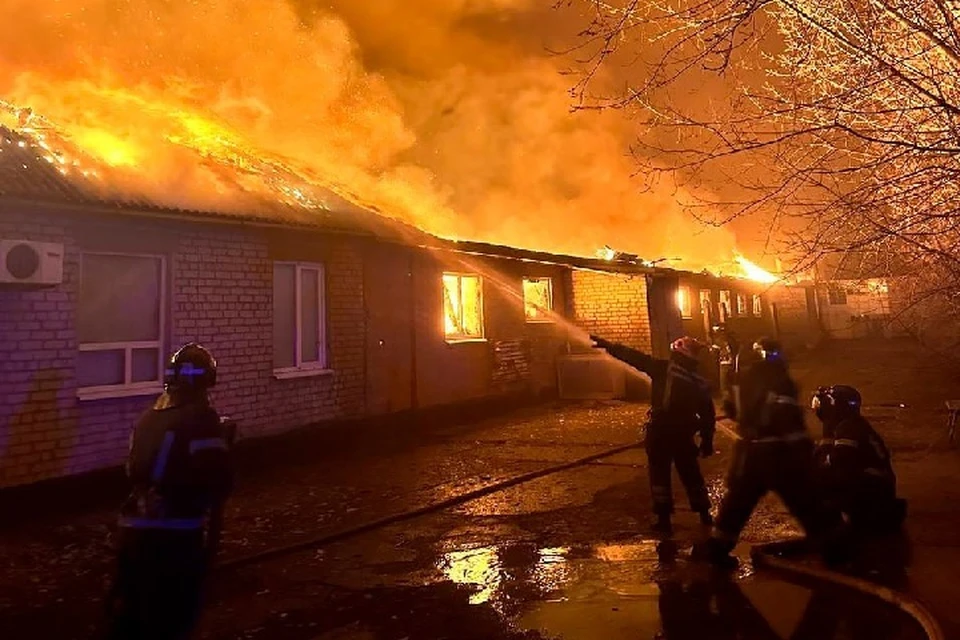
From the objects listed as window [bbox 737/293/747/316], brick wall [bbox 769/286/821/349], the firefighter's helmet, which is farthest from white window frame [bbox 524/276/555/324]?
brick wall [bbox 769/286/821/349]

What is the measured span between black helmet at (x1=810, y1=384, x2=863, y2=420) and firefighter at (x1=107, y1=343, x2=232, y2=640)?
15.8 feet

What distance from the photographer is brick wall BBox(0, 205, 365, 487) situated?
7047 millimetres

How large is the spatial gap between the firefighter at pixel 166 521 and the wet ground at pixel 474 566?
2.87 ft

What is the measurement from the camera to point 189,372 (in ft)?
11.0

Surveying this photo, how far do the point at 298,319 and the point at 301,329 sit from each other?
0.17m

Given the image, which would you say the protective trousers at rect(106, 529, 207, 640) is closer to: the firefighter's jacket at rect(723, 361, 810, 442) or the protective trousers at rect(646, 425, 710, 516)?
the firefighter's jacket at rect(723, 361, 810, 442)

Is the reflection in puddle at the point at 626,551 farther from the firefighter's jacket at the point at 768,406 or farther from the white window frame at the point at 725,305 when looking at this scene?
the white window frame at the point at 725,305

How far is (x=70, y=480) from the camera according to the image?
288 inches

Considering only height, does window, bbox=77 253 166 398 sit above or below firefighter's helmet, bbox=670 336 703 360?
above

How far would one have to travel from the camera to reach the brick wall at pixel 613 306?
17234 millimetres

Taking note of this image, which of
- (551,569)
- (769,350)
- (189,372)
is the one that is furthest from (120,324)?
(769,350)

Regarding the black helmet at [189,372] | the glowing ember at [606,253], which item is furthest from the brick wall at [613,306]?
the black helmet at [189,372]

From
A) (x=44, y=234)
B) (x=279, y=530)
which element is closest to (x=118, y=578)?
(x=279, y=530)

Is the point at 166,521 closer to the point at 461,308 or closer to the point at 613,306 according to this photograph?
the point at 461,308
